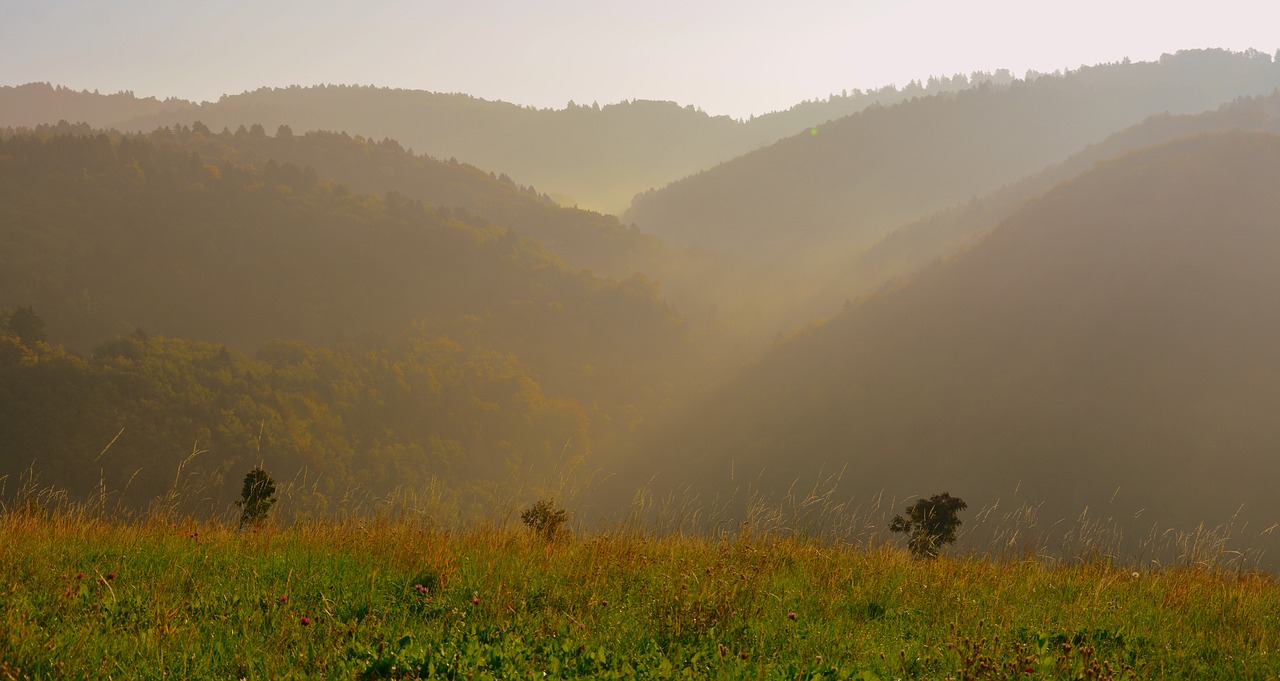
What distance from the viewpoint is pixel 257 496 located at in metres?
10.1

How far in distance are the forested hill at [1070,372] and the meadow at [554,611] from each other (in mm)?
91743

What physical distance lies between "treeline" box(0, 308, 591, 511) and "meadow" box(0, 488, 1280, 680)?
70835 millimetres

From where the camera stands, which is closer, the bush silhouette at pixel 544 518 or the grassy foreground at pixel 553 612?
the grassy foreground at pixel 553 612

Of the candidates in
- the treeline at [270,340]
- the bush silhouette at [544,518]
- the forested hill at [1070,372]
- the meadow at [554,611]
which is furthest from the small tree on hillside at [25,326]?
the meadow at [554,611]

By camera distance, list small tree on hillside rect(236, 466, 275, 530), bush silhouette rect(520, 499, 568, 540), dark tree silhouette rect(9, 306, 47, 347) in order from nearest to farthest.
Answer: bush silhouette rect(520, 499, 568, 540)
small tree on hillside rect(236, 466, 275, 530)
dark tree silhouette rect(9, 306, 47, 347)

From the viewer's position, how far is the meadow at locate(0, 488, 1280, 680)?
13.5 ft

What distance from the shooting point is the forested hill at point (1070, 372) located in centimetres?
10675

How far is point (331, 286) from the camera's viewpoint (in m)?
187

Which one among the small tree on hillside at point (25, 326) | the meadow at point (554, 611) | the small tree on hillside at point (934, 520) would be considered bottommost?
the small tree on hillside at point (25, 326)

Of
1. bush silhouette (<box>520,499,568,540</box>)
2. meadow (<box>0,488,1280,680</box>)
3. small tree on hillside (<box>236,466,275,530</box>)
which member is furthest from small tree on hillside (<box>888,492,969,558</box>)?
small tree on hillside (<box>236,466,275,530</box>)

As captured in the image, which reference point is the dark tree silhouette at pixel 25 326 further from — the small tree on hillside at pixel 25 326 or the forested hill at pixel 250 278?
the forested hill at pixel 250 278

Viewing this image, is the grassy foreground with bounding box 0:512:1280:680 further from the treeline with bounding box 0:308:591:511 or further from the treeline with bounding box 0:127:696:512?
the treeline with bounding box 0:127:696:512

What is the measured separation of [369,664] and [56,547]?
130 inches

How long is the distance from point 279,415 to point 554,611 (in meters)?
118
